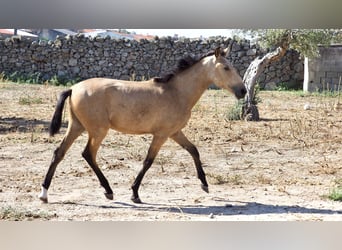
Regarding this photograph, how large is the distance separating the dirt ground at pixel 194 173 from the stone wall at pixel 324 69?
250 cm

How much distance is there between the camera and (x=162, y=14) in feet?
12.7

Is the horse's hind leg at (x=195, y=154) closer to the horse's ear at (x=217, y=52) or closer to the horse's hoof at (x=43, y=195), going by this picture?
the horse's ear at (x=217, y=52)

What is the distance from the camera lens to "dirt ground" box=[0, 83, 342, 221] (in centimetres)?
397

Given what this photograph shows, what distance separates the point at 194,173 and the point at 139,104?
3.31ft

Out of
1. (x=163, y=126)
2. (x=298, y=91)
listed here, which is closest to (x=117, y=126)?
(x=163, y=126)

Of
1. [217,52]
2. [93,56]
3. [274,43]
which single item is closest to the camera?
[217,52]

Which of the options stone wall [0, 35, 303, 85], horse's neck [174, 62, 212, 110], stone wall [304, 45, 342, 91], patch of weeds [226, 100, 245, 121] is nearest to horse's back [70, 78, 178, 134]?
horse's neck [174, 62, 212, 110]

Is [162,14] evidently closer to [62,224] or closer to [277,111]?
[62,224]

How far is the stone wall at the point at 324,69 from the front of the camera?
385 inches

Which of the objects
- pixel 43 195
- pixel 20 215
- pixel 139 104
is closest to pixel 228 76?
pixel 139 104

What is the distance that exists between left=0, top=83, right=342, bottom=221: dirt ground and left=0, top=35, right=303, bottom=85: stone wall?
0.92m

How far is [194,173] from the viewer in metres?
4.89

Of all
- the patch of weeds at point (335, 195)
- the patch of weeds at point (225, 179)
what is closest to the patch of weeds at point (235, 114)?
the patch of weeds at point (225, 179)

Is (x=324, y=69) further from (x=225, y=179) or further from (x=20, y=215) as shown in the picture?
(x=20, y=215)
